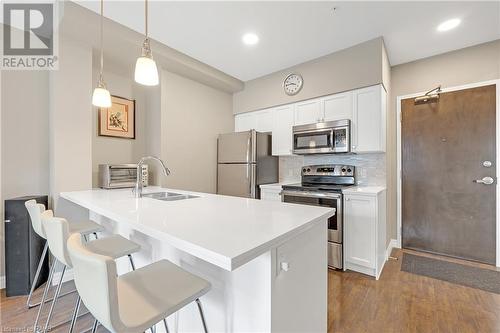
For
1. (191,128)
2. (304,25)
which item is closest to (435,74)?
(304,25)

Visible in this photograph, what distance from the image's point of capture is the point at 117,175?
8.87ft

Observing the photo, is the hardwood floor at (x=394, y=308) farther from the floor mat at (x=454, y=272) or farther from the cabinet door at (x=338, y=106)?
the cabinet door at (x=338, y=106)

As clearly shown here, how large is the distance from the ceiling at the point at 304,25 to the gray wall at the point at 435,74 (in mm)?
107

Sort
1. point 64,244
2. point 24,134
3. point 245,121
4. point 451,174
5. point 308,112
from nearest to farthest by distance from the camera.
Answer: point 64,244 → point 24,134 → point 451,174 → point 308,112 → point 245,121

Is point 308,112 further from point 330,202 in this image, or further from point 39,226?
point 39,226

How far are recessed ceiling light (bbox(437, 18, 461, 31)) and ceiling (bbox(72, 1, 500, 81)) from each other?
48 mm

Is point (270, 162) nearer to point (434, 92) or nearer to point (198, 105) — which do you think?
point (198, 105)

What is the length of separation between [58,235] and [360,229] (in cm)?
254

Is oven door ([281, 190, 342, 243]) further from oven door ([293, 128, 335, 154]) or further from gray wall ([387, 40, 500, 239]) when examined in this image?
gray wall ([387, 40, 500, 239])

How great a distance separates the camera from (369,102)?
8.89 ft

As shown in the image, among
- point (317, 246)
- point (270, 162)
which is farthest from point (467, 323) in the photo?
point (270, 162)

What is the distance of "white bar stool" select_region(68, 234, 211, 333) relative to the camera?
2.44ft

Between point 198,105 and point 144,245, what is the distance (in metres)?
2.45

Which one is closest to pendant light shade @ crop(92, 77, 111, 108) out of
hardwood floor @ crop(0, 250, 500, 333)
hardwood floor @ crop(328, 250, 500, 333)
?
hardwood floor @ crop(0, 250, 500, 333)
